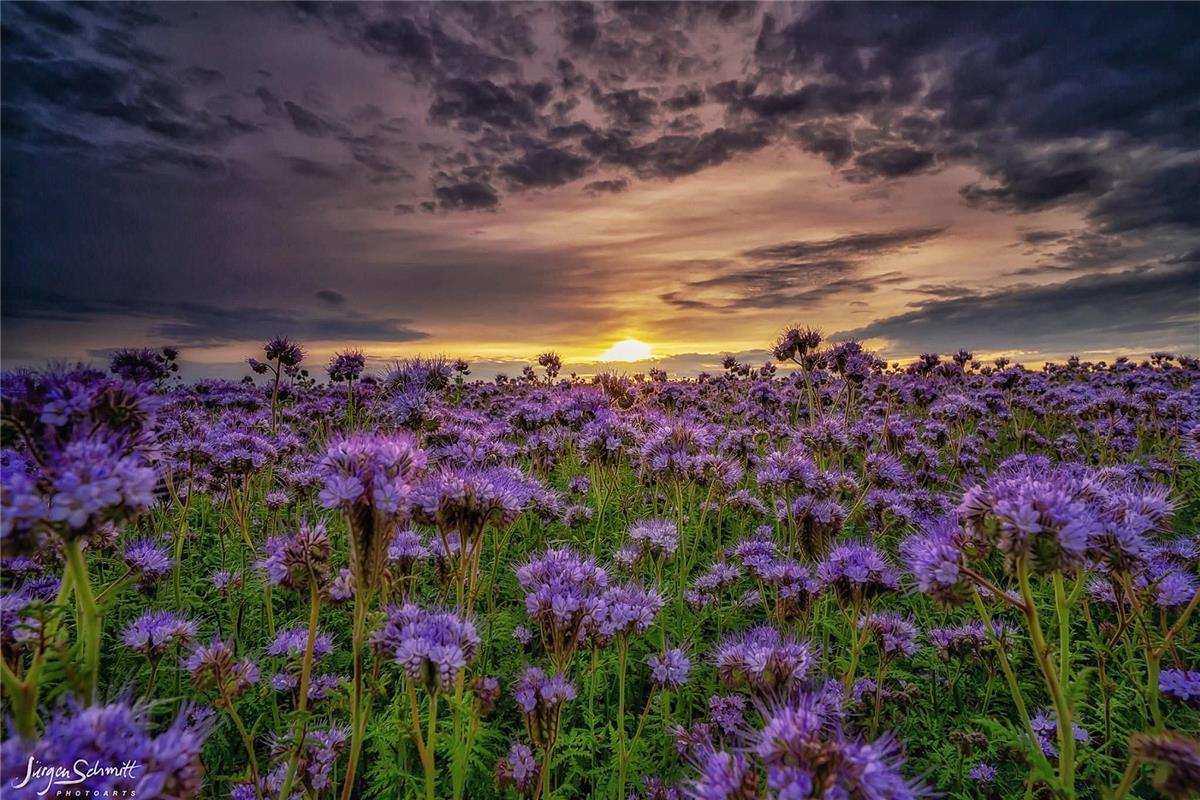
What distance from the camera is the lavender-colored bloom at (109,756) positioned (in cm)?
161

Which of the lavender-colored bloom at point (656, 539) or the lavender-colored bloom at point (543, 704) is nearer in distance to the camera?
the lavender-colored bloom at point (543, 704)

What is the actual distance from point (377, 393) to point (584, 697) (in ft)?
26.1

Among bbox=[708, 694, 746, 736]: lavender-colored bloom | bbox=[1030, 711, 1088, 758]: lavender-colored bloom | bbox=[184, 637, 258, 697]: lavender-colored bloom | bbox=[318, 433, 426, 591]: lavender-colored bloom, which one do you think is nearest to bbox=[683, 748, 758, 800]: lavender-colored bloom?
bbox=[318, 433, 426, 591]: lavender-colored bloom

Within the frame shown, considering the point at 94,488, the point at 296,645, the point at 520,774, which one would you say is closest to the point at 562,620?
the point at 520,774

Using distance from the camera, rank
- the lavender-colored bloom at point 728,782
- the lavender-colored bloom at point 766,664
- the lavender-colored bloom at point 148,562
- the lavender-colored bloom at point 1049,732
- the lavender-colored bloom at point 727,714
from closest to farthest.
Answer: the lavender-colored bloom at point 728,782, the lavender-colored bloom at point 766,664, the lavender-colored bloom at point 727,714, the lavender-colored bloom at point 1049,732, the lavender-colored bloom at point 148,562

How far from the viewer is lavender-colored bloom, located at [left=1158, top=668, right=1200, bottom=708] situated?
4.39 metres

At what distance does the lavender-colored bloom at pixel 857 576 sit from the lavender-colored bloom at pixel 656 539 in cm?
180

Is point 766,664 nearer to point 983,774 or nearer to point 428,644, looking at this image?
point 428,644

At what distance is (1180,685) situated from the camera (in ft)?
14.6

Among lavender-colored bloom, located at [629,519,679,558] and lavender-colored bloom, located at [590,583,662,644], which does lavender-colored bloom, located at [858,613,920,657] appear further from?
lavender-colored bloom, located at [629,519,679,558]

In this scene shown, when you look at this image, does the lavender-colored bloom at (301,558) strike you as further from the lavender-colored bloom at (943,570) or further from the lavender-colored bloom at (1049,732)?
the lavender-colored bloom at (1049,732)

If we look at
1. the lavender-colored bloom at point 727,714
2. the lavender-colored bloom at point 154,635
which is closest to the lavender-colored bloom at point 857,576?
the lavender-colored bloom at point 727,714

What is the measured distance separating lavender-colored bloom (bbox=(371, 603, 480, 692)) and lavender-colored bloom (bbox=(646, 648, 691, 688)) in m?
1.67

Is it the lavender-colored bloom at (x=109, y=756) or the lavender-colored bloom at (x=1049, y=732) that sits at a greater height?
the lavender-colored bloom at (x=109, y=756)
